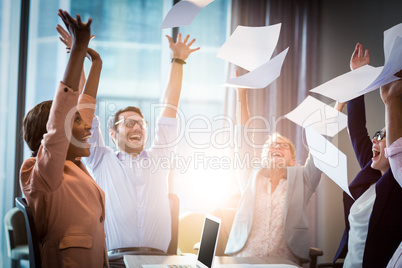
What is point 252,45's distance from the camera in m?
1.78

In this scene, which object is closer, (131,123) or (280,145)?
(131,123)

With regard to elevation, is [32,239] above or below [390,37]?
below

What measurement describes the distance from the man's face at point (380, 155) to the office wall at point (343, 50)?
3.94 feet

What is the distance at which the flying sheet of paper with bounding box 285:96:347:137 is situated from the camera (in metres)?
2.28

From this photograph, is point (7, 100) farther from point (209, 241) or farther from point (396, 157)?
point (396, 157)

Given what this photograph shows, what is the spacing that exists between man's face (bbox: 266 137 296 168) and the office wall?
2.65 feet

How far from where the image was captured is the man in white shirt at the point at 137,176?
2574 millimetres

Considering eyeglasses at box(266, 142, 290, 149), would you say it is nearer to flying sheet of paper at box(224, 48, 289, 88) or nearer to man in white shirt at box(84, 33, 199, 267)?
man in white shirt at box(84, 33, 199, 267)

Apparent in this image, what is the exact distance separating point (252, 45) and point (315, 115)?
0.72 m

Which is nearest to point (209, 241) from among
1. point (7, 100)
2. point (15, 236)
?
point (15, 236)

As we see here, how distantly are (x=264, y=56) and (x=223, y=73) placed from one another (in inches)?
97.5

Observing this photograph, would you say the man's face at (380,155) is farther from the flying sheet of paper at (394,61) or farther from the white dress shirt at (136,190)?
the white dress shirt at (136,190)

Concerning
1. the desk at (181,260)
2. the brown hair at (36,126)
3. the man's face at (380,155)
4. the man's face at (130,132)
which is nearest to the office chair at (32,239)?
the brown hair at (36,126)

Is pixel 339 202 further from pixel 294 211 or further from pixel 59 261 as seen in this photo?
pixel 59 261
